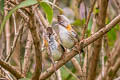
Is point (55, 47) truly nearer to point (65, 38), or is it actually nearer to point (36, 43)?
point (65, 38)

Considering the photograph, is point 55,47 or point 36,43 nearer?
point 36,43

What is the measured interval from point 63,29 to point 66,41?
0.07 m

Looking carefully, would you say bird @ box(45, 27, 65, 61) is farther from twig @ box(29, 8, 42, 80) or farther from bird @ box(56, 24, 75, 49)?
twig @ box(29, 8, 42, 80)

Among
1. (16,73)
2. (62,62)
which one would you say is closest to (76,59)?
(62,62)

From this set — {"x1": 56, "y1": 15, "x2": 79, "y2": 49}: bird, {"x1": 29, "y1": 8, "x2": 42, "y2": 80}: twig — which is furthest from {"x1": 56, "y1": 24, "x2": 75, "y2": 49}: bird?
{"x1": 29, "y1": 8, "x2": 42, "y2": 80}: twig

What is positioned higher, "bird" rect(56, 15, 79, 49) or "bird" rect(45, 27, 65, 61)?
"bird" rect(56, 15, 79, 49)

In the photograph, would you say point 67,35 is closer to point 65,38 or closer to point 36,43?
point 65,38

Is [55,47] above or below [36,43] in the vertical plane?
below

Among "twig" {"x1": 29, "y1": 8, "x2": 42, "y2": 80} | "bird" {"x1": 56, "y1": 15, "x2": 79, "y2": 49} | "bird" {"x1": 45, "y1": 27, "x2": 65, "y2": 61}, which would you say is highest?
"twig" {"x1": 29, "y1": 8, "x2": 42, "y2": 80}

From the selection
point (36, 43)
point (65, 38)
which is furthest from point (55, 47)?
point (36, 43)

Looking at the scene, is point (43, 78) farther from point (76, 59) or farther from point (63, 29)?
point (76, 59)

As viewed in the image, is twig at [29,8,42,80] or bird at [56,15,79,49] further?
bird at [56,15,79,49]

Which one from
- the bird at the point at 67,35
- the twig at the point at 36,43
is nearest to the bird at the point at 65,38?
the bird at the point at 67,35

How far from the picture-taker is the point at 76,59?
6.68 ft
